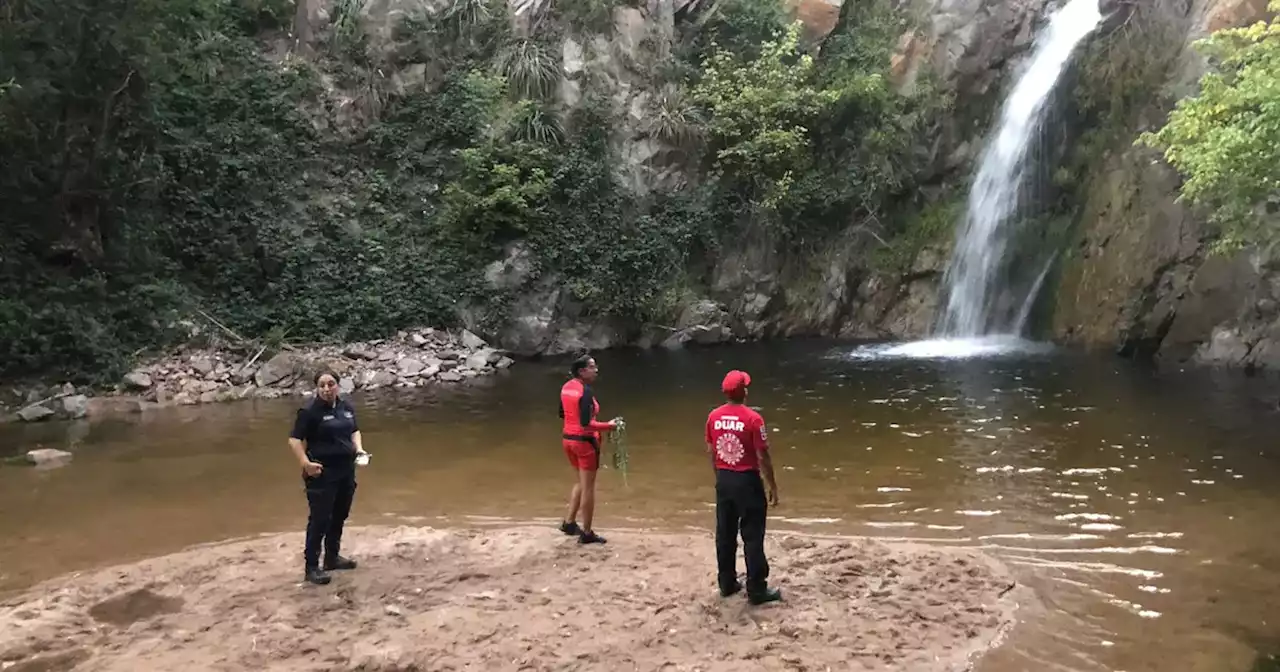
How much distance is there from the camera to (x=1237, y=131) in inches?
384

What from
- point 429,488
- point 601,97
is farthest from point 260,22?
point 429,488

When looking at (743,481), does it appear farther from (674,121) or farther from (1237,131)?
(674,121)

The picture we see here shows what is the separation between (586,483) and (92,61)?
48.5 ft

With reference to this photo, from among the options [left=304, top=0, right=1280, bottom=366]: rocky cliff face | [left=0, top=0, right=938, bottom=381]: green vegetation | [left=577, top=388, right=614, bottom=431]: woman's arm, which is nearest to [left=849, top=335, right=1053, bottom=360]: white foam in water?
[left=304, top=0, right=1280, bottom=366]: rocky cliff face

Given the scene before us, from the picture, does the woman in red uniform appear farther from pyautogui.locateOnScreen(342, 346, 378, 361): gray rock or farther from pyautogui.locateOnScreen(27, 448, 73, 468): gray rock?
pyautogui.locateOnScreen(342, 346, 378, 361): gray rock

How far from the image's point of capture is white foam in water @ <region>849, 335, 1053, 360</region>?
64.8 ft

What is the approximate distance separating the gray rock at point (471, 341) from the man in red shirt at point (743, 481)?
15.6 metres

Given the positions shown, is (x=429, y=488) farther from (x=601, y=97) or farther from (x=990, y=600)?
(x=601, y=97)

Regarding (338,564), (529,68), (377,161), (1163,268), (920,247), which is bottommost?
(338,564)

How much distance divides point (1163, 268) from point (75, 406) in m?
20.5

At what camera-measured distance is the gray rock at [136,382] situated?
1677 cm

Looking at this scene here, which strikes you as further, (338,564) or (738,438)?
(338,564)

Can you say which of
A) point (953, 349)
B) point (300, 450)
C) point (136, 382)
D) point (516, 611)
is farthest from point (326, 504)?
point (953, 349)

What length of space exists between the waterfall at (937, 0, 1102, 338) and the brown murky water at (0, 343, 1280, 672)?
602cm
